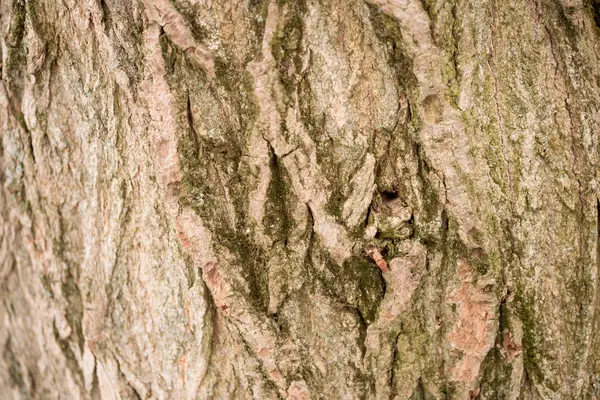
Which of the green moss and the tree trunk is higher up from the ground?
the tree trunk

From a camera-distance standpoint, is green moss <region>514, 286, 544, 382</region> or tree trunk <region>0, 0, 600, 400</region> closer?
tree trunk <region>0, 0, 600, 400</region>

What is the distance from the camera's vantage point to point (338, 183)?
1213 mm

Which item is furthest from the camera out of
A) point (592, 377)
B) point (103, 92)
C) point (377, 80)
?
point (592, 377)

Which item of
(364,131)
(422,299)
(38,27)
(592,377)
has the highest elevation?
(38,27)

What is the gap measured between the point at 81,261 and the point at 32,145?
Answer: 0.33 m

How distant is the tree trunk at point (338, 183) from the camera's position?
116 cm

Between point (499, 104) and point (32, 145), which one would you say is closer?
point (499, 104)

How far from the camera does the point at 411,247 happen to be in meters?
1.22

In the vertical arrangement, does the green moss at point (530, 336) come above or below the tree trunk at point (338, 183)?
below

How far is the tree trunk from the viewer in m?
1.16

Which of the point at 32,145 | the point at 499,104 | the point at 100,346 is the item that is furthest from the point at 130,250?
the point at 499,104

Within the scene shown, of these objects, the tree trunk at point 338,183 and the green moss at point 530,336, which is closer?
the tree trunk at point 338,183

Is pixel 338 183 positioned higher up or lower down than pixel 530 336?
higher up

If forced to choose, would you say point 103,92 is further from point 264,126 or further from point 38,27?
point 264,126
